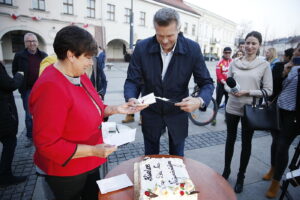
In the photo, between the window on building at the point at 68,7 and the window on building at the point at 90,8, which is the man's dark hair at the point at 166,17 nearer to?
the window on building at the point at 68,7

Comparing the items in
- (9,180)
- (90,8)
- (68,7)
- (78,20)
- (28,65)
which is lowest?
(9,180)

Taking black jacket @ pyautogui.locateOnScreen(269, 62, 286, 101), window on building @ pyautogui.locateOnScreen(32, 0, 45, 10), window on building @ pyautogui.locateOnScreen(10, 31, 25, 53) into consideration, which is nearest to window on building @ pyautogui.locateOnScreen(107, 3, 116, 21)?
window on building @ pyautogui.locateOnScreen(32, 0, 45, 10)

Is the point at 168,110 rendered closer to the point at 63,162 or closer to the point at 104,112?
the point at 104,112

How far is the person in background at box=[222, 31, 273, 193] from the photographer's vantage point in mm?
2432

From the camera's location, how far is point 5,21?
16078 millimetres

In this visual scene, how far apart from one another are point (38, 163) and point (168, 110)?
1.19 m

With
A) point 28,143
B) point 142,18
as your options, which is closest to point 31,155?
point 28,143

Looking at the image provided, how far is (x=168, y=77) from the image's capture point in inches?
74.6

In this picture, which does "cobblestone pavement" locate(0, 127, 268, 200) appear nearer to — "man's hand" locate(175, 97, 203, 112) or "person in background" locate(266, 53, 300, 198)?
"person in background" locate(266, 53, 300, 198)

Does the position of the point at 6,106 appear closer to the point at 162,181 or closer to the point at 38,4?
the point at 162,181

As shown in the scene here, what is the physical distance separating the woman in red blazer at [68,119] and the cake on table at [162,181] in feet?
1.05

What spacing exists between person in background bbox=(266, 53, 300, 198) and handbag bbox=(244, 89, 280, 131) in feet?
0.26

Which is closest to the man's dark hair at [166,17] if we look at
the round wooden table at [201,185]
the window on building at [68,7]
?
the round wooden table at [201,185]

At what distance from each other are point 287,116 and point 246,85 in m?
0.59
